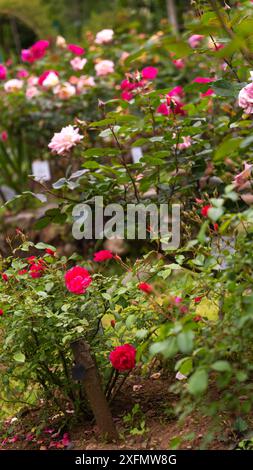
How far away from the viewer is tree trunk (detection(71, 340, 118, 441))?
7.11 feet

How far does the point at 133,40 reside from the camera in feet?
20.9

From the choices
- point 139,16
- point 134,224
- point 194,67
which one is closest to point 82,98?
point 194,67

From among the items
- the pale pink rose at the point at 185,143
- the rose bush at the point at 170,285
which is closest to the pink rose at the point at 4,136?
the rose bush at the point at 170,285

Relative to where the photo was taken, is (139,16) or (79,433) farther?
(139,16)

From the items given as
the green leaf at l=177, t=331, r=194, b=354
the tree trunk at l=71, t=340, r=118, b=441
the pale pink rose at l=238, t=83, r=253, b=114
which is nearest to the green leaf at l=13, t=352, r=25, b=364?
the tree trunk at l=71, t=340, r=118, b=441

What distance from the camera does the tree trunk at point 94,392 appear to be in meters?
2.17

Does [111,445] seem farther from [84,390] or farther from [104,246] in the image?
[104,246]

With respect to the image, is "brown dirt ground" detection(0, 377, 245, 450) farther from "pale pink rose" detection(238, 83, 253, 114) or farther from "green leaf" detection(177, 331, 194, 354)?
"pale pink rose" detection(238, 83, 253, 114)

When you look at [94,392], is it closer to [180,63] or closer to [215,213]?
[215,213]
